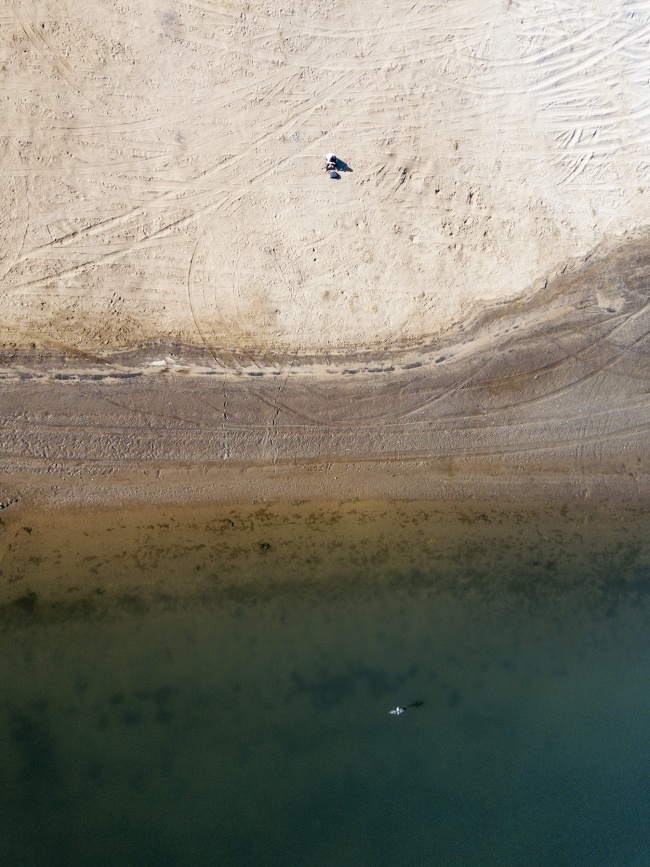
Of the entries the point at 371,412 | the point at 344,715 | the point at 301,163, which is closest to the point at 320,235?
the point at 301,163

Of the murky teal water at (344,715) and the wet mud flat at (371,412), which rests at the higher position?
the wet mud flat at (371,412)

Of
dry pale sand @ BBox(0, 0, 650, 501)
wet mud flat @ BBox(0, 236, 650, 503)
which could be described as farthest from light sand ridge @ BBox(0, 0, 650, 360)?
wet mud flat @ BBox(0, 236, 650, 503)

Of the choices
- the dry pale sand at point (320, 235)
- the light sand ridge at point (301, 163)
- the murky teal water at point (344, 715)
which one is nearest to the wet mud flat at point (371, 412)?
the dry pale sand at point (320, 235)

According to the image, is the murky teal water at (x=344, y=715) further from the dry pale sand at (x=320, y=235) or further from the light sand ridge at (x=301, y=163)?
the light sand ridge at (x=301, y=163)

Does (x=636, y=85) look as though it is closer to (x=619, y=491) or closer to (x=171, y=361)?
(x=619, y=491)

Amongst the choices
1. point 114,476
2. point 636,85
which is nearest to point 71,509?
point 114,476
